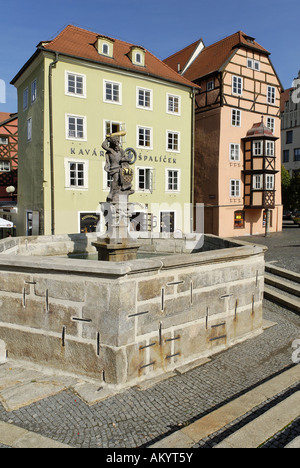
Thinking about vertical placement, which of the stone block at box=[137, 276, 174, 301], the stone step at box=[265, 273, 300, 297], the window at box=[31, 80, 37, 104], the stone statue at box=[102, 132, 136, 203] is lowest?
the stone step at box=[265, 273, 300, 297]

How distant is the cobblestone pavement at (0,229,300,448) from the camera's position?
151 inches

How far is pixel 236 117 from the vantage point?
27281 mm

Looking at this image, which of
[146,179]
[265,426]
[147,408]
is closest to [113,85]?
[146,179]

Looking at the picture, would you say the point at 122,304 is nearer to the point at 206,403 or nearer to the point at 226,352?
the point at 206,403

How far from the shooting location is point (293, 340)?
6.85 meters

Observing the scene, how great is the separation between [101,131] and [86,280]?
17889mm

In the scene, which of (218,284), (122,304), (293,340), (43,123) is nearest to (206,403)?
(122,304)

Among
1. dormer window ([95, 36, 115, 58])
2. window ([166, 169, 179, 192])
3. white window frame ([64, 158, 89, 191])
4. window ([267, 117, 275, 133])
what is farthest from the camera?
window ([267, 117, 275, 133])

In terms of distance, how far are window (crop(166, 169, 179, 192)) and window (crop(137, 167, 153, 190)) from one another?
144cm

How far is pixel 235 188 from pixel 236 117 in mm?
5466

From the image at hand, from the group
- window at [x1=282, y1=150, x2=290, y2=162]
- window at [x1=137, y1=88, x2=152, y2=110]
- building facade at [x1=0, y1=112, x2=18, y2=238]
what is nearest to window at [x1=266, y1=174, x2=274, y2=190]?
window at [x1=137, y1=88, x2=152, y2=110]

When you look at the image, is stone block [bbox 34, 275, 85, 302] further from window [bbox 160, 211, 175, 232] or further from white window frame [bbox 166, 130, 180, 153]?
white window frame [bbox 166, 130, 180, 153]

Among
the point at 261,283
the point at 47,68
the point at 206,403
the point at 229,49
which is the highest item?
the point at 229,49

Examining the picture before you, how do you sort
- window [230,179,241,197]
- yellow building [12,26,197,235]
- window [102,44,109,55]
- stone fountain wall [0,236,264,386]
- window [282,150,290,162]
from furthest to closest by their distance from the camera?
window [282,150,290,162], window [230,179,241,197], window [102,44,109,55], yellow building [12,26,197,235], stone fountain wall [0,236,264,386]
